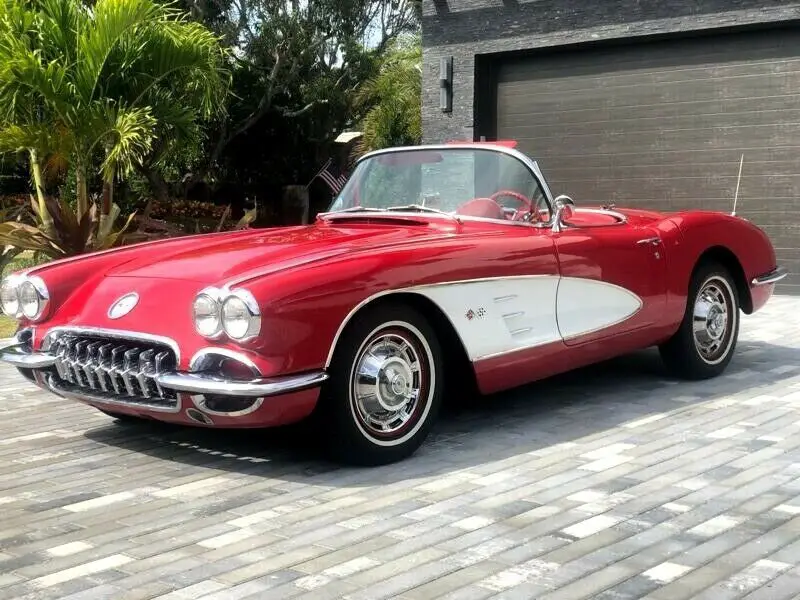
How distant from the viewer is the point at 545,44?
1199 cm

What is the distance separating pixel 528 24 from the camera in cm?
1214

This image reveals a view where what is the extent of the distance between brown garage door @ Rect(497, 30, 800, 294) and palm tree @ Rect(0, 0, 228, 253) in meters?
4.29

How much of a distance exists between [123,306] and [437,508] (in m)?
1.60

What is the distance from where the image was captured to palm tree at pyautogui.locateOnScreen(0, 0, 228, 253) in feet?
31.0

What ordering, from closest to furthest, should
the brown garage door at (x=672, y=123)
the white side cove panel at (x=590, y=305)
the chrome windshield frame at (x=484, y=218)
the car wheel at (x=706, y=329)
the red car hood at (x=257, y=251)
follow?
the red car hood at (x=257, y=251) < the white side cove panel at (x=590, y=305) < the chrome windshield frame at (x=484, y=218) < the car wheel at (x=706, y=329) < the brown garage door at (x=672, y=123)

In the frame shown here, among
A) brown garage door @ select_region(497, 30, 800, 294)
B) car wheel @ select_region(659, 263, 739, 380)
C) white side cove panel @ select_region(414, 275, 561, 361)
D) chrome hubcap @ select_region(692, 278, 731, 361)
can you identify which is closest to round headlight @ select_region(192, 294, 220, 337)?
white side cove panel @ select_region(414, 275, 561, 361)

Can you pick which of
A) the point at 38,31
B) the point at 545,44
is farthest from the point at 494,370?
the point at 545,44

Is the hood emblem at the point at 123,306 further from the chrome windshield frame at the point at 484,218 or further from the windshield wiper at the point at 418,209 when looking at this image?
the windshield wiper at the point at 418,209

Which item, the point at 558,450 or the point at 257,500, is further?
the point at 558,450

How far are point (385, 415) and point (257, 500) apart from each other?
694 mm

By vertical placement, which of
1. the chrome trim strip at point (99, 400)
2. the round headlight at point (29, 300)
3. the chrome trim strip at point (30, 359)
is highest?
the round headlight at point (29, 300)

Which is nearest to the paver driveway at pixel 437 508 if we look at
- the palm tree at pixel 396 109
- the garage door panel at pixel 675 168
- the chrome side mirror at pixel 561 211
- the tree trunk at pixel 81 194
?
the chrome side mirror at pixel 561 211

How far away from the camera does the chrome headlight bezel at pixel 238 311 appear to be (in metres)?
3.72

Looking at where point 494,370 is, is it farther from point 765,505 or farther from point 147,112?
point 147,112
